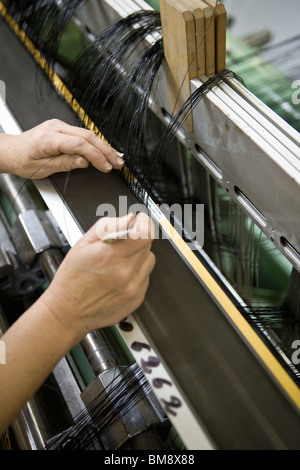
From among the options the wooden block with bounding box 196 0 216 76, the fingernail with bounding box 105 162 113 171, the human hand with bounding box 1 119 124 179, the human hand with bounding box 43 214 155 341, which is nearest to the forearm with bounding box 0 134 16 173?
the human hand with bounding box 1 119 124 179

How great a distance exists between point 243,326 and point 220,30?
64cm

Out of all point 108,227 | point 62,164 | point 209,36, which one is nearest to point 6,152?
point 62,164

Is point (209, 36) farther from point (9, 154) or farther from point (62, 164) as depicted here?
point (9, 154)

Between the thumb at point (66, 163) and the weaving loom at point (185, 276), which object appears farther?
the thumb at point (66, 163)

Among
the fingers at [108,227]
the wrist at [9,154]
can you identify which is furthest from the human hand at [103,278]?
the wrist at [9,154]

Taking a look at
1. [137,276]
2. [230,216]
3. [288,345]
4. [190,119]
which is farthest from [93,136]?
[288,345]

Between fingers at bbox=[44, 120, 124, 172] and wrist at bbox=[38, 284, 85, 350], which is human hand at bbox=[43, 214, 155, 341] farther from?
fingers at bbox=[44, 120, 124, 172]

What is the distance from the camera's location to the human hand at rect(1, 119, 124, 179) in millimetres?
977

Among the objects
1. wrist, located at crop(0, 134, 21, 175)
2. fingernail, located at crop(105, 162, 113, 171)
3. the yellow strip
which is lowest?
the yellow strip

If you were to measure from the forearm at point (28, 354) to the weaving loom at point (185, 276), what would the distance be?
13 cm

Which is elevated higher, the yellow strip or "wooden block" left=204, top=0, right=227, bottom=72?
"wooden block" left=204, top=0, right=227, bottom=72

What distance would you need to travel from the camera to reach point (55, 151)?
99cm

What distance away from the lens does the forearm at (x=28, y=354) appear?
780 mm

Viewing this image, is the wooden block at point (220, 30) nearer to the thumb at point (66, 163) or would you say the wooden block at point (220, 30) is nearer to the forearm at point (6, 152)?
the thumb at point (66, 163)
